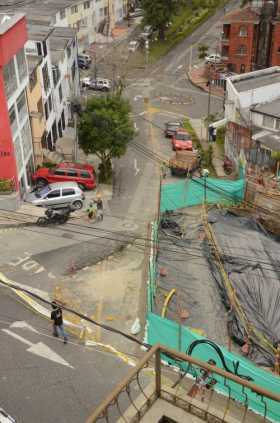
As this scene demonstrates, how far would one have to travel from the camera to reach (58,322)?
1927 cm

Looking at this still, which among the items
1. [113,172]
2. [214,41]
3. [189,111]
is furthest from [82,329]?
[214,41]

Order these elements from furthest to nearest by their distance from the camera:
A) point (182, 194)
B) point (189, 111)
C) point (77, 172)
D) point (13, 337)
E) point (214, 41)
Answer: point (214, 41), point (189, 111), point (77, 172), point (182, 194), point (13, 337)

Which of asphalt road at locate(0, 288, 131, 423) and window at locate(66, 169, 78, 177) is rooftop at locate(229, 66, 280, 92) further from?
asphalt road at locate(0, 288, 131, 423)

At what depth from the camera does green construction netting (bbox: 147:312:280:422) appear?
1429 centimetres

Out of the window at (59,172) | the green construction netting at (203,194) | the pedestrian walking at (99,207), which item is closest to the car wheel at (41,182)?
the window at (59,172)

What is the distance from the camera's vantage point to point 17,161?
32.8 meters

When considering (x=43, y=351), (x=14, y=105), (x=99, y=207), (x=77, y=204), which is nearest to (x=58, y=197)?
(x=77, y=204)

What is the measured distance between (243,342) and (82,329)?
6297 millimetres

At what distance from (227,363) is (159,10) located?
224 ft

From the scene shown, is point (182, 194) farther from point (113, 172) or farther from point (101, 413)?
point (101, 413)

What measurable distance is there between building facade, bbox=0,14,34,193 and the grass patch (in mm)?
45185

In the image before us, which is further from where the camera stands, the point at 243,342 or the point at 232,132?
the point at 232,132

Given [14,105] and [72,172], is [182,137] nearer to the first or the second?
[72,172]

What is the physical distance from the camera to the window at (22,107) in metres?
33.3
